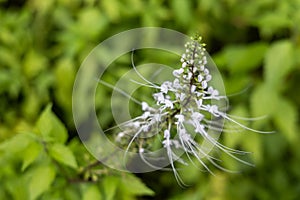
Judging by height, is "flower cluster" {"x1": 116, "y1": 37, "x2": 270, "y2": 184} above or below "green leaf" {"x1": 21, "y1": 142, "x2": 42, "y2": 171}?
above

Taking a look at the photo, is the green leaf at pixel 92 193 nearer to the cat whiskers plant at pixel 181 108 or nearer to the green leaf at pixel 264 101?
the cat whiskers plant at pixel 181 108

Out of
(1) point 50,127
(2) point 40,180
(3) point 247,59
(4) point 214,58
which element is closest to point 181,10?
(4) point 214,58

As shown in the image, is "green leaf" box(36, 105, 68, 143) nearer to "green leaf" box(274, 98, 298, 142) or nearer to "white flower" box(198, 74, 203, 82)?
"white flower" box(198, 74, 203, 82)

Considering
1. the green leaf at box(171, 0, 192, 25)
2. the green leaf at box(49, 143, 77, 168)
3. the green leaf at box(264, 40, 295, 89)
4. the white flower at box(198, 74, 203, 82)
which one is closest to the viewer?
the white flower at box(198, 74, 203, 82)

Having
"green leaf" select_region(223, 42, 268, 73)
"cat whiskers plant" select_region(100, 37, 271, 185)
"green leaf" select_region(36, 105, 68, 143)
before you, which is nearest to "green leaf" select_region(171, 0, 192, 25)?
"green leaf" select_region(223, 42, 268, 73)

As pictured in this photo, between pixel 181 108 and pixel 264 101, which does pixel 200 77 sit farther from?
pixel 264 101

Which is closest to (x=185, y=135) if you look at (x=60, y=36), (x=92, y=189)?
(x=92, y=189)
